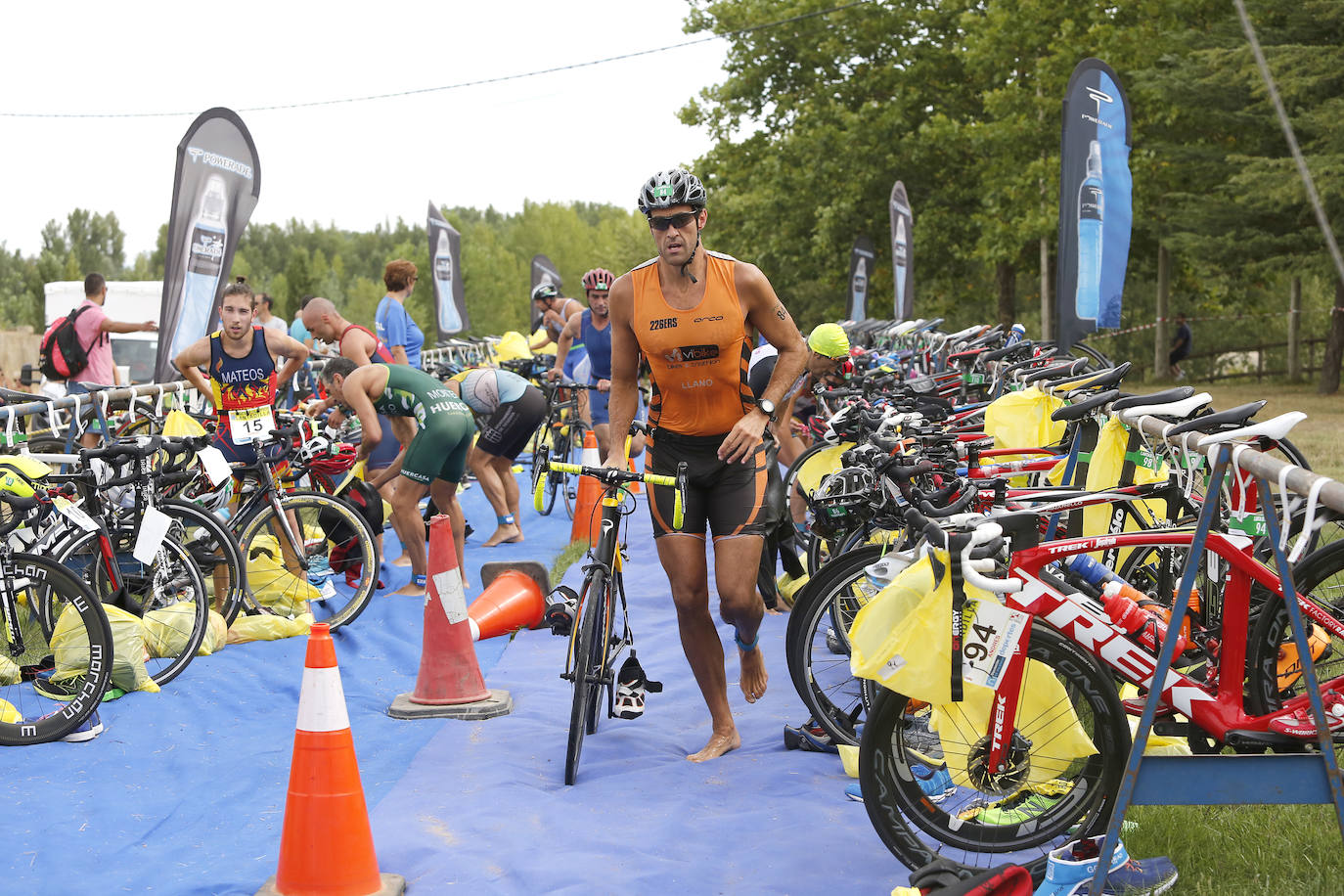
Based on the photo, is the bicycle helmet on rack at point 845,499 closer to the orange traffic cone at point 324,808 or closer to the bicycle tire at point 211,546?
the orange traffic cone at point 324,808

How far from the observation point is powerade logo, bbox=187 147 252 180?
10.9m

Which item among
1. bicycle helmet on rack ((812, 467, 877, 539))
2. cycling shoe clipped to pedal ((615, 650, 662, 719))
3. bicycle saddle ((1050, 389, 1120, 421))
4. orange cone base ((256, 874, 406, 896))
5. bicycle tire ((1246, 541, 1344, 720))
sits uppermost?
bicycle saddle ((1050, 389, 1120, 421))

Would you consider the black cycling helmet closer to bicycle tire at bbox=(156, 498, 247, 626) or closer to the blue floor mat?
the blue floor mat

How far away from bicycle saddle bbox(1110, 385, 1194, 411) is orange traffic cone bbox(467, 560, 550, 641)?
12.5 ft

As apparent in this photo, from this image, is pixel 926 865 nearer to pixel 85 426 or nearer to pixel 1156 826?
pixel 1156 826

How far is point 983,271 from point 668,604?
28376 mm

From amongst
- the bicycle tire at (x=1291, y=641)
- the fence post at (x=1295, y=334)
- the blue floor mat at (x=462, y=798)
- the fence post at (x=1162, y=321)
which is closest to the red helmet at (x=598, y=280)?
the blue floor mat at (x=462, y=798)

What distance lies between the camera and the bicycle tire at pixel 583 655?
16.1 ft

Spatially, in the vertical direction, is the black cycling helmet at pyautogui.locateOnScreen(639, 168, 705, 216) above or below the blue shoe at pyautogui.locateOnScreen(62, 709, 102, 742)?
above

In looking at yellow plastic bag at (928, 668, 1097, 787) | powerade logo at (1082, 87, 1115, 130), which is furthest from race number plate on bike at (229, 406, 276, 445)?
powerade logo at (1082, 87, 1115, 130)

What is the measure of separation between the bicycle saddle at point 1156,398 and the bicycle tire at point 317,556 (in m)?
4.69

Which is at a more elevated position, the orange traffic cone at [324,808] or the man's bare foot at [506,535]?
the orange traffic cone at [324,808]

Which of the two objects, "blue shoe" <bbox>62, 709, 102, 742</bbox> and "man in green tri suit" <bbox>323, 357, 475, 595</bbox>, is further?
"man in green tri suit" <bbox>323, 357, 475, 595</bbox>

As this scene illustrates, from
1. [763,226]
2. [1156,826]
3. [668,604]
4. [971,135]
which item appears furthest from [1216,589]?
[763,226]
